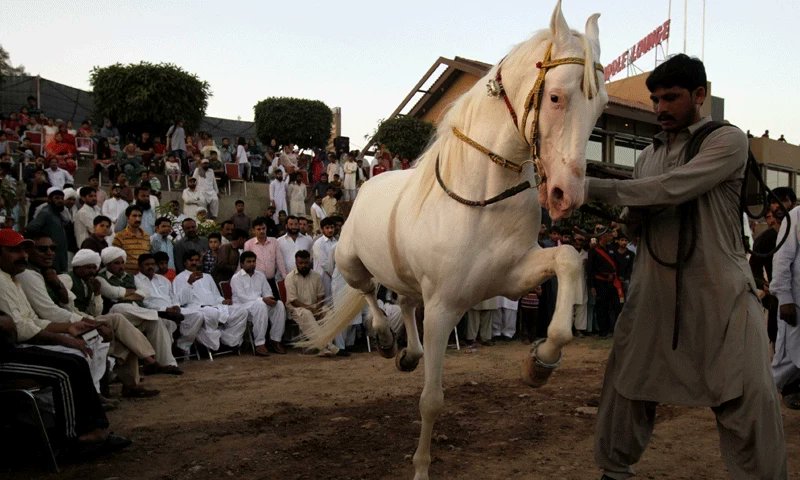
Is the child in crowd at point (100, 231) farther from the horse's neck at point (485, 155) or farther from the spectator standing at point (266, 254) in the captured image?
the horse's neck at point (485, 155)

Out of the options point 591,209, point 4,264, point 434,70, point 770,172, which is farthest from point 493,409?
point 770,172

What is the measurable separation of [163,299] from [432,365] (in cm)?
580

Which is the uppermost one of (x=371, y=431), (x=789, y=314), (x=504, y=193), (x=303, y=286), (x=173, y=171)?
(x=173, y=171)

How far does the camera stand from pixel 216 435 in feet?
16.9

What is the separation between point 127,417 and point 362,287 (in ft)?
7.68

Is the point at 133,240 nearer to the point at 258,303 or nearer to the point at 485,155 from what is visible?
the point at 258,303

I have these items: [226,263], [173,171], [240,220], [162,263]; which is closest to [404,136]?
[173,171]

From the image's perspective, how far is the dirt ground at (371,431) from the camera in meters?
4.29

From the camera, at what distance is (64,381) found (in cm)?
464

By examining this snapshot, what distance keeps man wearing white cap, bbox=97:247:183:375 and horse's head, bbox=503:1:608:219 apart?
5.83 metres

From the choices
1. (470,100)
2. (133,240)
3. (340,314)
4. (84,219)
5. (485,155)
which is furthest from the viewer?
(84,219)

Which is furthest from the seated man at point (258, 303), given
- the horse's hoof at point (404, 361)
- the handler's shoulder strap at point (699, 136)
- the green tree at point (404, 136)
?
the green tree at point (404, 136)

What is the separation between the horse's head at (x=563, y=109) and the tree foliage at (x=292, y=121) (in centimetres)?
2223

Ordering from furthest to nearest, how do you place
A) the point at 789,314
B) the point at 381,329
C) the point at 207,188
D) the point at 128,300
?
1. the point at 207,188
2. the point at 128,300
3. the point at 789,314
4. the point at 381,329
